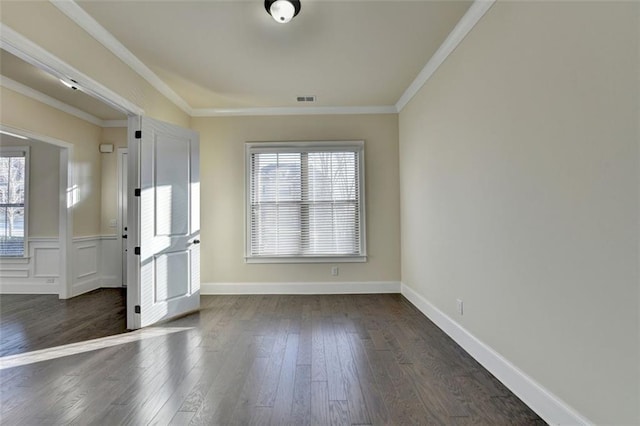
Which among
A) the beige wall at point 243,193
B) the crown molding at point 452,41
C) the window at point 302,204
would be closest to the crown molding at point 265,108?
the crown molding at point 452,41

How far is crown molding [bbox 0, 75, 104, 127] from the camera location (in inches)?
140

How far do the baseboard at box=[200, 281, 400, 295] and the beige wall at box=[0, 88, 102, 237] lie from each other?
2393 mm

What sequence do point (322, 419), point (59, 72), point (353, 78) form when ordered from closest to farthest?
point (322, 419), point (59, 72), point (353, 78)

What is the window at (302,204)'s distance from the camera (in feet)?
14.7

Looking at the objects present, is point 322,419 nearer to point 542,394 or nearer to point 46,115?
point 542,394

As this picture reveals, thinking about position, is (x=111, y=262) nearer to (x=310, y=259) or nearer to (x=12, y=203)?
(x=12, y=203)

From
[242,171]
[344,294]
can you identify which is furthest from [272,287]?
[242,171]

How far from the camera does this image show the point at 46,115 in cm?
409

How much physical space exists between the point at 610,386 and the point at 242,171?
4233 mm

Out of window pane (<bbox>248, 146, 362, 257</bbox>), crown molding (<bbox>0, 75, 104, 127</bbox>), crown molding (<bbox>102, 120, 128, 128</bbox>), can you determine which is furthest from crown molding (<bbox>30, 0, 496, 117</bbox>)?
crown molding (<bbox>0, 75, 104, 127</bbox>)

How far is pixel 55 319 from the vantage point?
11.5 feet

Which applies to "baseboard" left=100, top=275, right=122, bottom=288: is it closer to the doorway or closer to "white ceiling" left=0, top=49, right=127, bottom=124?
the doorway

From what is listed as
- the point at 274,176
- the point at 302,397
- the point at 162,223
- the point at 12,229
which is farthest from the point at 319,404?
the point at 12,229

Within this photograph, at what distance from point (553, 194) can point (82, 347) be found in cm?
377
